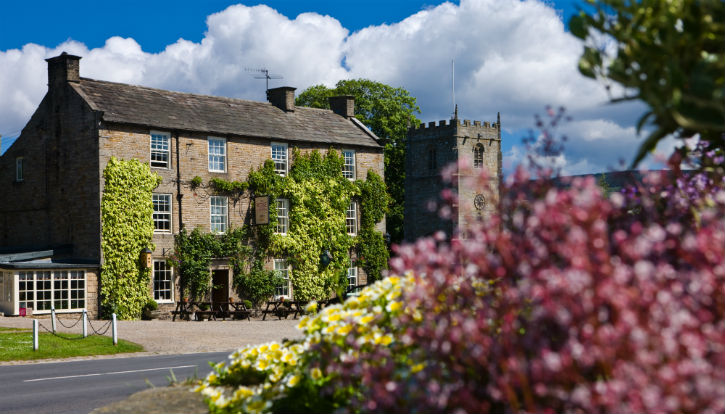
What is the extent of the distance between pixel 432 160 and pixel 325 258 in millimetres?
33591

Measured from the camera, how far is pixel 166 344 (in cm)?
2456

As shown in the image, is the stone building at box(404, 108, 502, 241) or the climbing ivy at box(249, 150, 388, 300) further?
the stone building at box(404, 108, 502, 241)

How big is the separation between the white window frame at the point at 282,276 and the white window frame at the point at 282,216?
1426 millimetres

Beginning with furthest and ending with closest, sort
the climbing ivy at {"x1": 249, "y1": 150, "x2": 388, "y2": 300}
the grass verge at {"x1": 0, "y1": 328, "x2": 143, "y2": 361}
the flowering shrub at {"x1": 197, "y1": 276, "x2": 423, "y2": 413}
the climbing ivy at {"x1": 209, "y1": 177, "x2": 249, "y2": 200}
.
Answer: the climbing ivy at {"x1": 249, "y1": 150, "x2": 388, "y2": 300} < the climbing ivy at {"x1": 209, "y1": 177, "x2": 249, "y2": 200} < the grass verge at {"x1": 0, "y1": 328, "x2": 143, "y2": 361} < the flowering shrub at {"x1": 197, "y1": 276, "x2": 423, "y2": 413}

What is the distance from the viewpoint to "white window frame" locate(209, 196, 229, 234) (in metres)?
36.5

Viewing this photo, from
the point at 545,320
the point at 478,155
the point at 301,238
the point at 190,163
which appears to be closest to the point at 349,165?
the point at 301,238

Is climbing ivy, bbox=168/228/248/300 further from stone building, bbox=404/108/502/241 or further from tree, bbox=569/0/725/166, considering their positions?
stone building, bbox=404/108/502/241

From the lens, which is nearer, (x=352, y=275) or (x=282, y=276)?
(x=282, y=276)

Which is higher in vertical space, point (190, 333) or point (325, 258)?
point (325, 258)

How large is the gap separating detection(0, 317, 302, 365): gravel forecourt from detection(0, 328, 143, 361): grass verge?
0.60m

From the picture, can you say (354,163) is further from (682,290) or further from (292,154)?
(682,290)

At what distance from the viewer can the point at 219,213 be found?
36.8m

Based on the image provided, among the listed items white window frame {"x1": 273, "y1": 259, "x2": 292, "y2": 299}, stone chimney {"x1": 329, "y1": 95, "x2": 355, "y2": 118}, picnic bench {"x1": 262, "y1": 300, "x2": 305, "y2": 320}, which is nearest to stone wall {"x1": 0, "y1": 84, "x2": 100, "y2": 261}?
picnic bench {"x1": 262, "y1": 300, "x2": 305, "y2": 320}

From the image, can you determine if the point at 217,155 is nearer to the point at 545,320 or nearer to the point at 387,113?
the point at 387,113
